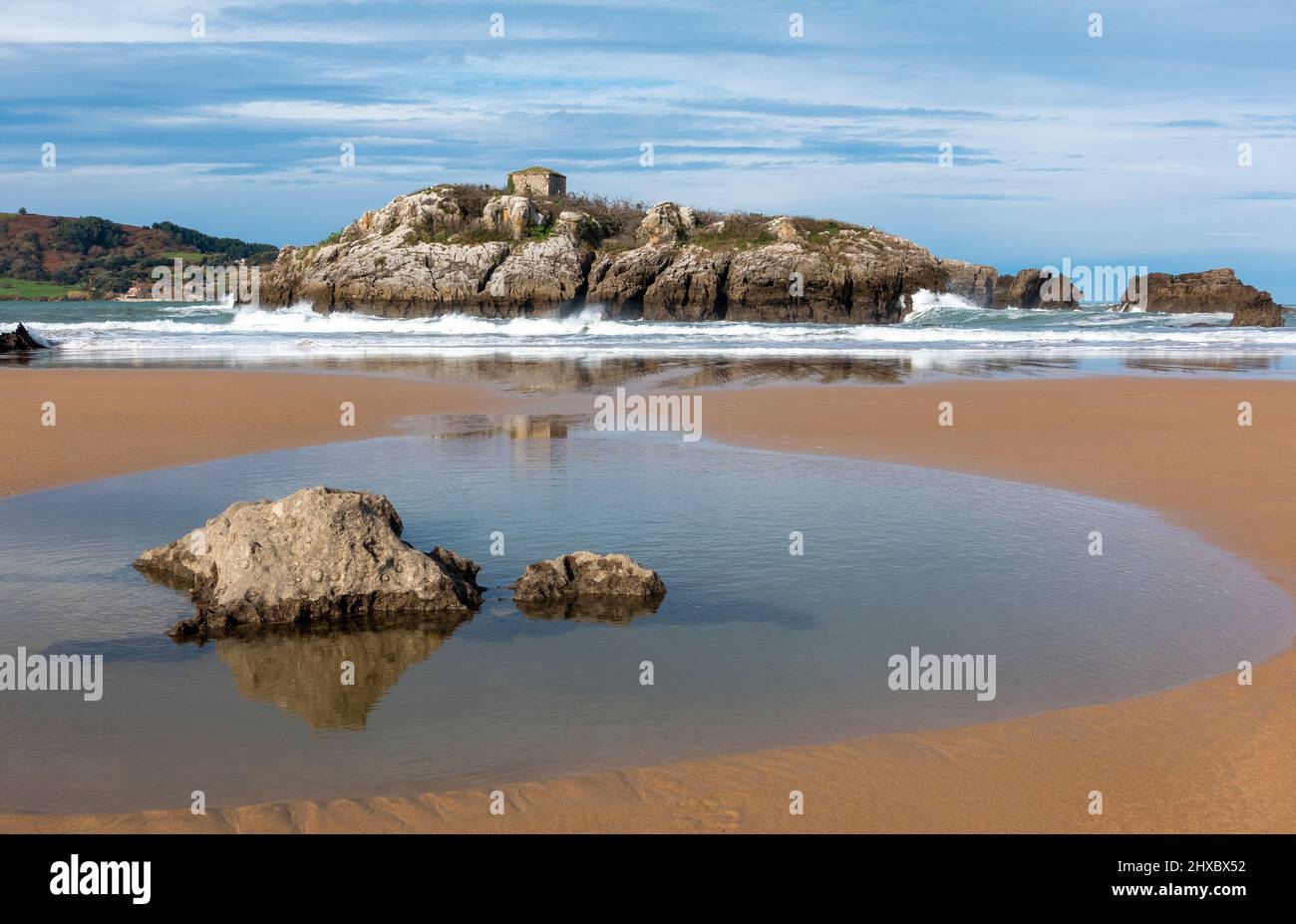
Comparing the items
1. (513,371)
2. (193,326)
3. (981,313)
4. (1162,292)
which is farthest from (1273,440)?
(1162,292)

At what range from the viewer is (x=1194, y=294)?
5678cm

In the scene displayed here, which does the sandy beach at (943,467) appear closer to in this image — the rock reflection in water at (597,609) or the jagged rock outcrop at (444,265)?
the rock reflection in water at (597,609)

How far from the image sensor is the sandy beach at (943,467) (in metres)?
4.10

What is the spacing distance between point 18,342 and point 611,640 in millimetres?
31442

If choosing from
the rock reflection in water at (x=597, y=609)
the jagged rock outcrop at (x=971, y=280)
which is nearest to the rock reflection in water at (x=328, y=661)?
Answer: the rock reflection in water at (x=597, y=609)

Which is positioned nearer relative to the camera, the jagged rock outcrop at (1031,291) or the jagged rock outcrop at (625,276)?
the jagged rock outcrop at (625,276)

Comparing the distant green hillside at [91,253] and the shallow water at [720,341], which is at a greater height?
the distant green hillside at [91,253]

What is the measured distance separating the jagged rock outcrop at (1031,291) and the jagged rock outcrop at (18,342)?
44917mm

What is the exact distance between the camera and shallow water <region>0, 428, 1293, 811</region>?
4.66 m

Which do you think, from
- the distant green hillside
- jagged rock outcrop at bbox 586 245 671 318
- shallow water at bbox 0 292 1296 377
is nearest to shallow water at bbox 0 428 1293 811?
shallow water at bbox 0 292 1296 377

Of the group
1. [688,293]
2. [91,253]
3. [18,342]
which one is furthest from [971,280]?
[91,253]

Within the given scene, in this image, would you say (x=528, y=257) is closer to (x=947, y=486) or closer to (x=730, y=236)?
(x=730, y=236)

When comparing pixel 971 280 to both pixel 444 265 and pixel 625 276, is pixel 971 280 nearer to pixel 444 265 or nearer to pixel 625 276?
pixel 625 276

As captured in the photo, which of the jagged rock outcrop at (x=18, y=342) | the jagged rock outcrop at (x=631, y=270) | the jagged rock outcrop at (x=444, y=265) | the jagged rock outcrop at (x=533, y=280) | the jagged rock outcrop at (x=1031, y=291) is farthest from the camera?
the jagged rock outcrop at (x=1031, y=291)
